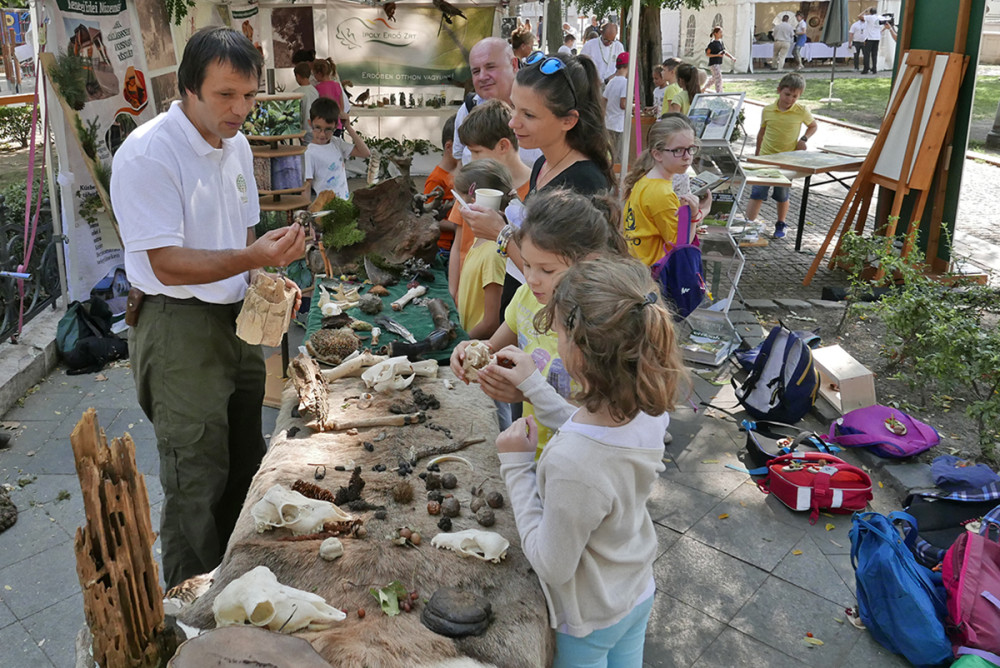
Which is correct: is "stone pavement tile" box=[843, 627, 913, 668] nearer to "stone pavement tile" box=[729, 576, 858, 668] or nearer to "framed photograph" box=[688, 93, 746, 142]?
"stone pavement tile" box=[729, 576, 858, 668]

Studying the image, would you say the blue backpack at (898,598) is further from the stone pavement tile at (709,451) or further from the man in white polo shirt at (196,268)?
the man in white polo shirt at (196,268)

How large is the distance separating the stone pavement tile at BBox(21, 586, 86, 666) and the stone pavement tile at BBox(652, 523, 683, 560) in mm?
2446

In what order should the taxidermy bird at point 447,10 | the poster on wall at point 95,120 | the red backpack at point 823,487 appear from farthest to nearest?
the taxidermy bird at point 447,10
the poster on wall at point 95,120
the red backpack at point 823,487

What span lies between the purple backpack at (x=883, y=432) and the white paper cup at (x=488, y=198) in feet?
8.57

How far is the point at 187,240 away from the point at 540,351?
1249 millimetres

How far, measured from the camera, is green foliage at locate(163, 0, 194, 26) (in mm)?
6710

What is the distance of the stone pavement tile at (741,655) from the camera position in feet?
9.90

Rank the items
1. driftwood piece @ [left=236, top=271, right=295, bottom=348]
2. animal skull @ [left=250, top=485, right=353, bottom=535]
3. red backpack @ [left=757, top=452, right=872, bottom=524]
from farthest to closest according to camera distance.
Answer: red backpack @ [left=757, top=452, right=872, bottom=524] → driftwood piece @ [left=236, top=271, right=295, bottom=348] → animal skull @ [left=250, top=485, right=353, bottom=535]

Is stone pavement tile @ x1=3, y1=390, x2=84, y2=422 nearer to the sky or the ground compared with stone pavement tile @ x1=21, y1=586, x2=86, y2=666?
nearer to the sky

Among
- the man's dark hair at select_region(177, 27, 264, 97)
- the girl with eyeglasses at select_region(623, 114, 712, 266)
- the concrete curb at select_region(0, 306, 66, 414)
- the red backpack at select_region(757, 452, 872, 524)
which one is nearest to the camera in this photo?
the man's dark hair at select_region(177, 27, 264, 97)

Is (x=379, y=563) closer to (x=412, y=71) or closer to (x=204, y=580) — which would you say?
(x=204, y=580)

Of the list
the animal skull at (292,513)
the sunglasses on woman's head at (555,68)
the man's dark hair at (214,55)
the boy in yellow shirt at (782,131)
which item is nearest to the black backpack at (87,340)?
the man's dark hair at (214,55)

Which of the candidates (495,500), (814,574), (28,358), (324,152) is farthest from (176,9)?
(814,574)

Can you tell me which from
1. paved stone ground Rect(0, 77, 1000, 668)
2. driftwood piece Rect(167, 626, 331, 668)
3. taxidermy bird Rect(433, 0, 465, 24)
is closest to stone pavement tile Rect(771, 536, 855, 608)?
paved stone ground Rect(0, 77, 1000, 668)
